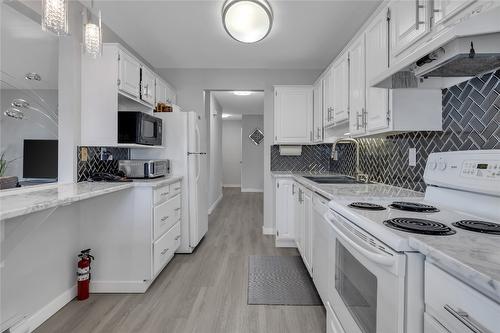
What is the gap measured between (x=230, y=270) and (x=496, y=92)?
8.28 feet

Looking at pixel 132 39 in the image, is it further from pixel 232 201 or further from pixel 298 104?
pixel 232 201

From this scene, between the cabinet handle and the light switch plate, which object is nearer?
the cabinet handle

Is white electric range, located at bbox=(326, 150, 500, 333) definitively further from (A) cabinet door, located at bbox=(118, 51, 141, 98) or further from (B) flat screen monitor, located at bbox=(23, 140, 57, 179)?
(B) flat screen monitor, located at bbox=(23, 140, 57, 179)

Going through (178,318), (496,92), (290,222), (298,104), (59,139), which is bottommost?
(178,318)

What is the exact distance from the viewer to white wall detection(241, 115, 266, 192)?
8.91m

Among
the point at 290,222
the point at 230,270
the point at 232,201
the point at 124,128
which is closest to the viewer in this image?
the point at 124,128

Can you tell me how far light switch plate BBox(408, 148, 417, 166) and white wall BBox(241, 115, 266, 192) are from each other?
701cm

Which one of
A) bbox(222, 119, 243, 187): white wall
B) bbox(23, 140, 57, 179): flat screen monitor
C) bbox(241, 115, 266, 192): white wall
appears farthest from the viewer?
bbox(222, 119, 243, 187): white wall

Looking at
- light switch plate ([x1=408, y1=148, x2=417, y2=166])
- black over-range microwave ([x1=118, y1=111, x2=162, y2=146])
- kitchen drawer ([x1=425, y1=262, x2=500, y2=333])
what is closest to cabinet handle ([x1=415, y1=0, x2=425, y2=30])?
light switch plate ([x1=408, y1=148, x2=417, y2=166])

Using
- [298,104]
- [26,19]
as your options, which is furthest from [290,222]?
[26,19]

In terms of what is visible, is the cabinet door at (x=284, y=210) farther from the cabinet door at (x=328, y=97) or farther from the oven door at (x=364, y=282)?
the oven door at (x=364, y=282)

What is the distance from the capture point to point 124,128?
8.37 ft

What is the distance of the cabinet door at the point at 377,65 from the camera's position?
1.80 m

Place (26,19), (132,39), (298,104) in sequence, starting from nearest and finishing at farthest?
(26,19), (132,39), (298,104)
